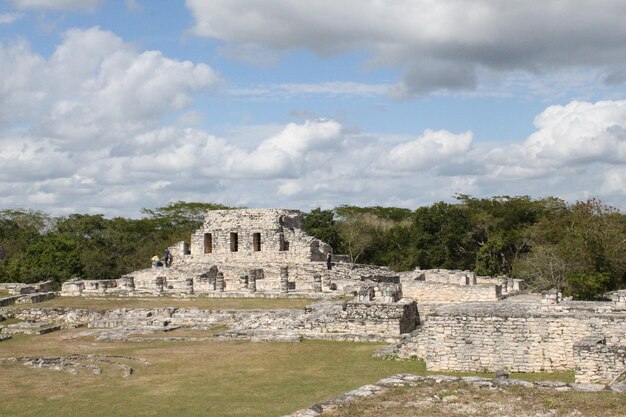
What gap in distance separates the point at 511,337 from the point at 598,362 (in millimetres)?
2299

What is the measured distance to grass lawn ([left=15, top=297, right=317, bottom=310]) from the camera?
2458 cm

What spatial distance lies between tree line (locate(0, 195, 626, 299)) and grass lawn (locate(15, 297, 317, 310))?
9.61 metres

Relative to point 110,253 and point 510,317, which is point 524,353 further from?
point 110,253

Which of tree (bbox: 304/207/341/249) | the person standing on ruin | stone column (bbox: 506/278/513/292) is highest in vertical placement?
tree (bbox: 304/207/341/249)

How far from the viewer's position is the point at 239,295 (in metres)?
27.6

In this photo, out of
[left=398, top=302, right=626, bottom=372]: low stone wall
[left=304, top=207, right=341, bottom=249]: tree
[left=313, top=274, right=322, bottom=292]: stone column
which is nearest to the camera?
[left=398, top=302, right=626, bottom=372]: low stone wall

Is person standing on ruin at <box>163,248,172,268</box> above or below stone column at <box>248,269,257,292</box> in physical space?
above

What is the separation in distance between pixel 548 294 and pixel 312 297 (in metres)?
11.1

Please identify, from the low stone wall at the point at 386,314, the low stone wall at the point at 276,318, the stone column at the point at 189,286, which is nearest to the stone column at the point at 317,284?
the stone column at the point at 189,286

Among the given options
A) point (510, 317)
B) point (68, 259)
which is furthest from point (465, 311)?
point (68, 259)

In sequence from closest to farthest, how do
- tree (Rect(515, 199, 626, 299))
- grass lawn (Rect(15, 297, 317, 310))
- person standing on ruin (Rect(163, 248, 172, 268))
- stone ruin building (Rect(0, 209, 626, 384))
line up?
stone ruin building (Rect(0, 209, 626, 384))
tree (Rect(515, 199, 626, 299))
grass lawn (Rect(15, 297, 317, 310))
person standing on ruin (Rect(163, 248, 172, 268))

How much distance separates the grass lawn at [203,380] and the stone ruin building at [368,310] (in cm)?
95

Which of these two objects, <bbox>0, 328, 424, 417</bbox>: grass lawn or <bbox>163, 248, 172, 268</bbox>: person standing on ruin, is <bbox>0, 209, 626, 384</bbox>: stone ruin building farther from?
<bbox>0, 328, 424, 417</bbox>: grass lawn

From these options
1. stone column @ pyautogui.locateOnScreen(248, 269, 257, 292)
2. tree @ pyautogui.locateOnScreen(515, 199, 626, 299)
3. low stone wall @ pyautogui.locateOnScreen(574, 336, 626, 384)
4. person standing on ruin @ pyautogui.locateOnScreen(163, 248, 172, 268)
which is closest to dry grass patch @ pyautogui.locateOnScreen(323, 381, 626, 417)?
low stone wall @ pyautogui.locateOnScreen(574, 336, 626, 384)
